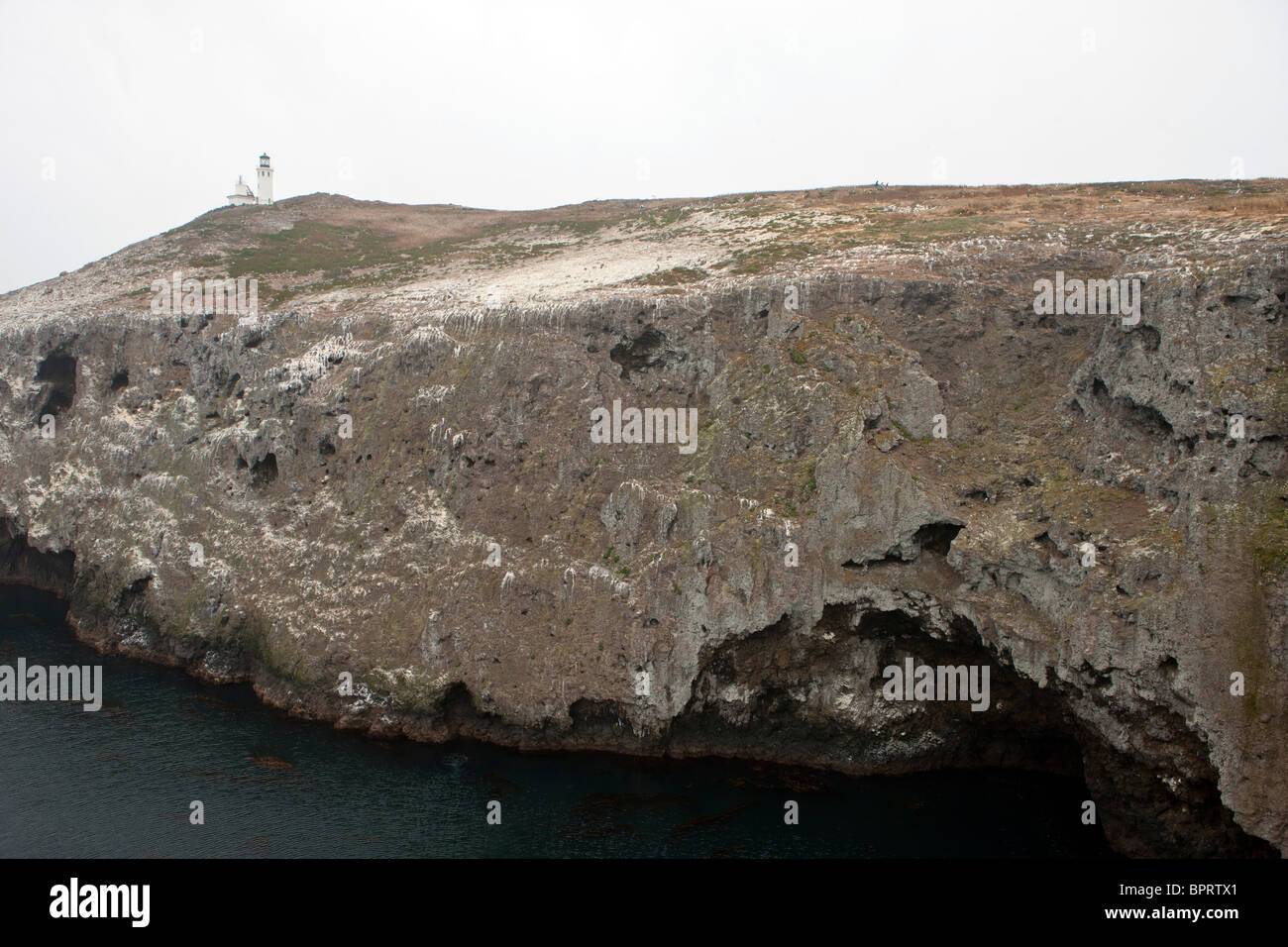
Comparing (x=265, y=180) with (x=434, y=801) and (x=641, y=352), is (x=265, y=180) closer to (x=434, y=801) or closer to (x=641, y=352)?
(x=641, y=352)

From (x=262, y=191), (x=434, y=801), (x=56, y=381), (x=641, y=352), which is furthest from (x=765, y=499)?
(x=262, y=191)

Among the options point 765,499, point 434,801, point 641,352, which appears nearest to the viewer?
point 434,801

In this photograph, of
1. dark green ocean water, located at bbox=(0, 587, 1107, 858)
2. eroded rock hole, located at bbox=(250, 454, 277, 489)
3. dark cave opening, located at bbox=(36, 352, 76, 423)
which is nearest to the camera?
dark green ocean water, located at bbox=(0, 587, 1107, 858)

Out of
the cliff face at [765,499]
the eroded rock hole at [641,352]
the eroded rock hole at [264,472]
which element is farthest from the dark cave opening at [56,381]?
the eroded rock hole at [641,352]

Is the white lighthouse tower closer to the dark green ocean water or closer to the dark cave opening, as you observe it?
the dark cave opening

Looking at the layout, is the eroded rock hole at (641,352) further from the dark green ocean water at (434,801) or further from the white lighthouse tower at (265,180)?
the white lighthouse tower at (265,180)

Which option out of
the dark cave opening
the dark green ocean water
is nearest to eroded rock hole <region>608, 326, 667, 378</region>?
the dark green ocean water

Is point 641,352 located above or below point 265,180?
below
